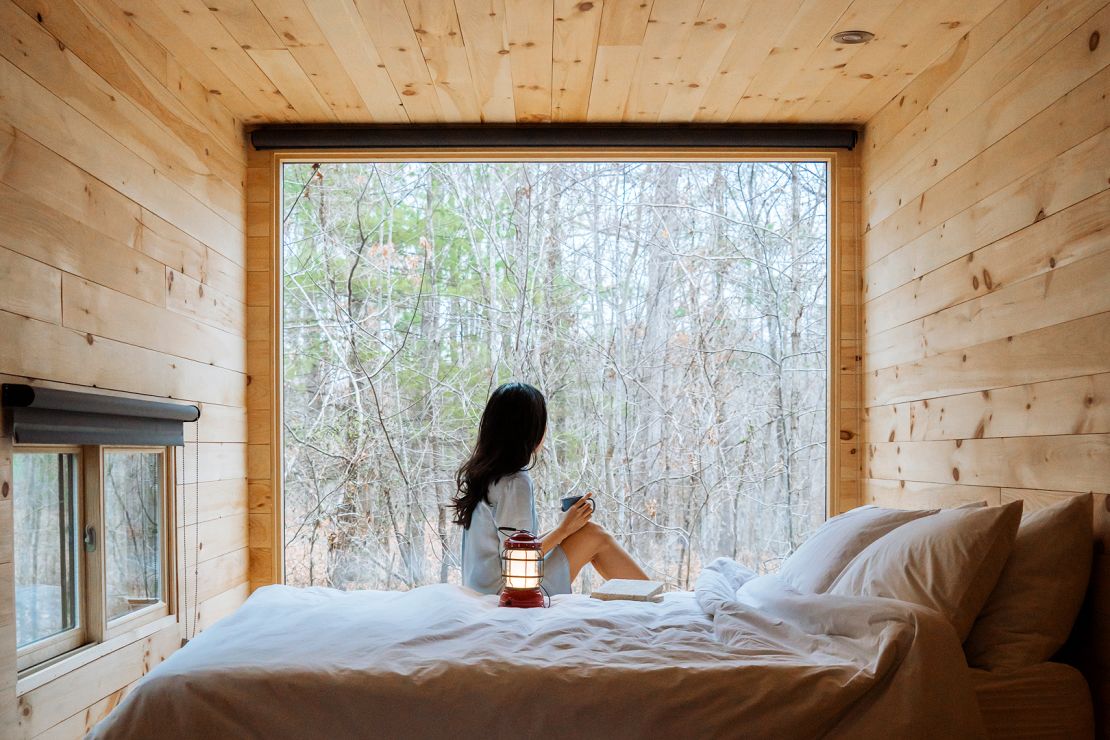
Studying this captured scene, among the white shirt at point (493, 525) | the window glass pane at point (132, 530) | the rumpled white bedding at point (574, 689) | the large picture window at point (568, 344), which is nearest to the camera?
the rumpled white bedding at point (574, 689)

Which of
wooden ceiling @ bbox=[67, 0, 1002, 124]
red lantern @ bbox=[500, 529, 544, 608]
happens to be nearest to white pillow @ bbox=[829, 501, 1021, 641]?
red lantern @ bbox=[500, 529, 544, 608]

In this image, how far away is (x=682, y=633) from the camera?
227 cm

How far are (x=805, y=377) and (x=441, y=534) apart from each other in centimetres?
178

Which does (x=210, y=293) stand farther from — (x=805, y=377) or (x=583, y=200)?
(x=805, y=377)

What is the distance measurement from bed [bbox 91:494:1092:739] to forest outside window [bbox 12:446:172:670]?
0.61 m

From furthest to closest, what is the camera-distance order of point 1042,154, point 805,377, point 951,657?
point 805,377 → point 1042,154 → point 951,657

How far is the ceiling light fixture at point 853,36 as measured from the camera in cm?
309

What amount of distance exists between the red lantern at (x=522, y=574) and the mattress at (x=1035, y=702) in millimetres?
1177

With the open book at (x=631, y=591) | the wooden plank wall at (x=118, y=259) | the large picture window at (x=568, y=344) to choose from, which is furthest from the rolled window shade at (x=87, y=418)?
the open book at (x=631, y=591)

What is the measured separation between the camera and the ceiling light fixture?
3.09 meters

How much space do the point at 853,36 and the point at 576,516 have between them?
1900 mm

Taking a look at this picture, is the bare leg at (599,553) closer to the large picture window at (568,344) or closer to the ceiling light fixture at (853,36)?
the large picture window at (568,344)

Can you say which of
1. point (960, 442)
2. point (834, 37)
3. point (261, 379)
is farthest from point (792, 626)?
point (261, 379)

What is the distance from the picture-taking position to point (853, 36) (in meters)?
3.11
